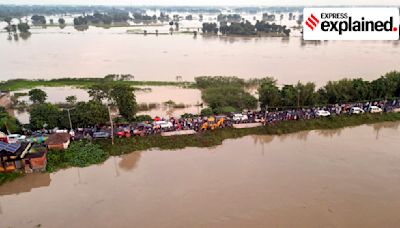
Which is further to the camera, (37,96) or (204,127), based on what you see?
(37,96)

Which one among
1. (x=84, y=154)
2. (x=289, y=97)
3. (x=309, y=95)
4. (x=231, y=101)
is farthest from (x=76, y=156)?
(x=309, y=95)

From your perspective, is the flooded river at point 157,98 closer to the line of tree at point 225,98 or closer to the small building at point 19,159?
the line of tree at point 225,98

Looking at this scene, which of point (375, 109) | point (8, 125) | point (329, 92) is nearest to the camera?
point (8, 125)

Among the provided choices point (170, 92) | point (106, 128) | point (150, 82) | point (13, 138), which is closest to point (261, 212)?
point (106, 128)

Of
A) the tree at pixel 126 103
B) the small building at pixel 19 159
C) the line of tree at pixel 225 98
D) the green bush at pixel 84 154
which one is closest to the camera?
the small building at pixel 19 159

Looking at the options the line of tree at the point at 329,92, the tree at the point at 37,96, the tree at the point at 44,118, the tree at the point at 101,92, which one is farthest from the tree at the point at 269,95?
the tree at the point at 37,96

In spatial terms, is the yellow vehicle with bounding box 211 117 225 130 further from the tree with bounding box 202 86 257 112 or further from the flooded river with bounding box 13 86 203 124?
the flooded river with bounding box 13 86 203 124

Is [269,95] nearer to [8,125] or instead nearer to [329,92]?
[329,92]
